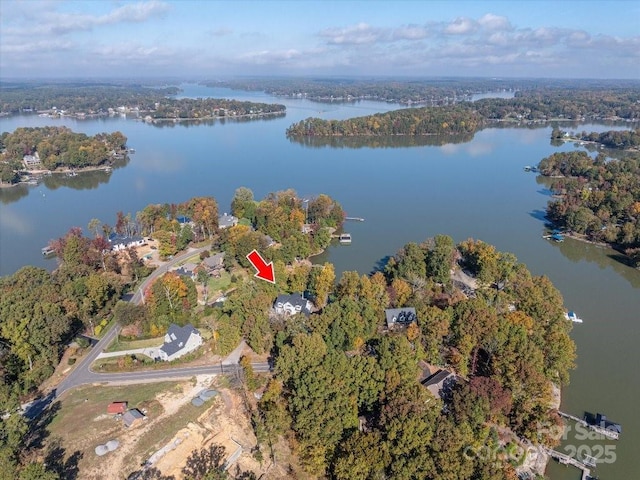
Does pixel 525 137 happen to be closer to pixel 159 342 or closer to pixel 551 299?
pixel 551 299

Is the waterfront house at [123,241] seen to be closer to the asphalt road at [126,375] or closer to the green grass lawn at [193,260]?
the green grass lawn at [193,260]

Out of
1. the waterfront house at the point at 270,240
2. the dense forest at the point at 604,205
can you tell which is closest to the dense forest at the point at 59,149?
the waterfront house at the point at 270,240

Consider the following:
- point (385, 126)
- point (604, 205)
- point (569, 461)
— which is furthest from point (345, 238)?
point (385, 126)

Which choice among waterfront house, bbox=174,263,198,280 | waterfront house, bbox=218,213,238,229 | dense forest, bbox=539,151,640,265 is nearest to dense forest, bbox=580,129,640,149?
dense forest, bbox=539,151,640,265

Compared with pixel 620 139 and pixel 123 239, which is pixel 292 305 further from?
pixel 620 139

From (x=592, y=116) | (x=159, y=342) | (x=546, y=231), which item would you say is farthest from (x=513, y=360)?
(x=592, y=116)

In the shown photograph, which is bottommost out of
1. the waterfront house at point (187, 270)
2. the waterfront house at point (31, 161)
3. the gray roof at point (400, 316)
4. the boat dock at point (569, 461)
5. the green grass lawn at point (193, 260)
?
the boat dock at point (569, 461)
